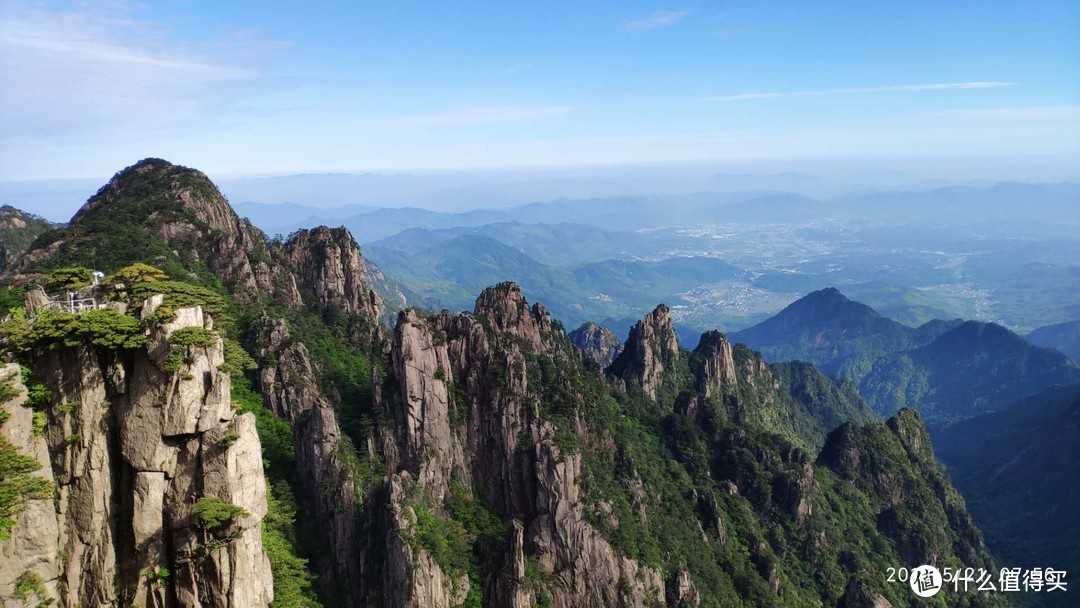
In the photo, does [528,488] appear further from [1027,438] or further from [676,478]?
[1027,438]

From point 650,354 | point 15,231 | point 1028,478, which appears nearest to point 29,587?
point 650,354

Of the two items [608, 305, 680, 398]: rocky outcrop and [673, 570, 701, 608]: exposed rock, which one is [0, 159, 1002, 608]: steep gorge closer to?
[673, 570, 701, 608]: exposed rock

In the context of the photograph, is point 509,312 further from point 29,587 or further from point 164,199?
point 29,587

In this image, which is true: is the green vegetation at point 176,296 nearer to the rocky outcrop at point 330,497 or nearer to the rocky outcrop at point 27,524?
the rocky outcrop at point 27,524

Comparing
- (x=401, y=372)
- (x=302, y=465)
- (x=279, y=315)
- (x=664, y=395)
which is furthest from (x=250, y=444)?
(x=664, y=395)

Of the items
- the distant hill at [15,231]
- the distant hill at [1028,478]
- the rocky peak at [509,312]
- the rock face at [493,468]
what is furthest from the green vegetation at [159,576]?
the distant hill at [1028,478]

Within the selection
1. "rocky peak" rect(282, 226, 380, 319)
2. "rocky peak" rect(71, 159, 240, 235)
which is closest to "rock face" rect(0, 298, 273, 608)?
"rocky peak" rect(71, 159, 240, 235)

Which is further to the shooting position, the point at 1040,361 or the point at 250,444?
the point at 1040,361
